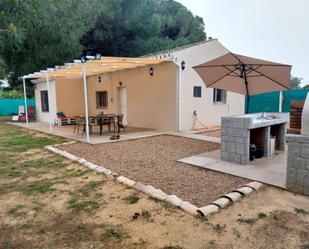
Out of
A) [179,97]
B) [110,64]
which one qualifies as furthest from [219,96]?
[110,64]

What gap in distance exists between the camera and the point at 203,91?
36.5 ft

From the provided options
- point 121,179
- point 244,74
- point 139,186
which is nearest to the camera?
point 139,186

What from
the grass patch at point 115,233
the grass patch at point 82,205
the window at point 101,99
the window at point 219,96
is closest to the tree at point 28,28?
the grass patch at point 82,205

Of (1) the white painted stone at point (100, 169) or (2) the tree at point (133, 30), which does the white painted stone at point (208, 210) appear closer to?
(1) the white painted stone at point (100, 169)

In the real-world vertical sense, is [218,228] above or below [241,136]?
below

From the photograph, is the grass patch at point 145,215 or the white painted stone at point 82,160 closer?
the grass patch at point 145,215

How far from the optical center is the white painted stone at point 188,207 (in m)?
3.38

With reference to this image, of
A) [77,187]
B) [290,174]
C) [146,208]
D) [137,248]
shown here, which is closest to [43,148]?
[77,187]

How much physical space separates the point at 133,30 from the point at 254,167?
46.4 ft

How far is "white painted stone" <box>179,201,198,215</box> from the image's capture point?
3.38m

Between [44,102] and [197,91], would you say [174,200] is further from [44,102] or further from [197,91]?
[44,102]

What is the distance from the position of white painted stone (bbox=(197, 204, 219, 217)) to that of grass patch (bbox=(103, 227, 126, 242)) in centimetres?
103

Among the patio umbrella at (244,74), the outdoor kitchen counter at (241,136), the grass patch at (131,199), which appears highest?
the patio umbrella at (244,74)

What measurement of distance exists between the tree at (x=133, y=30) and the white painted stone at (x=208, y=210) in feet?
46.9
